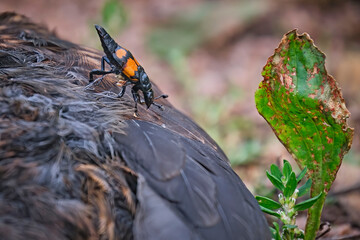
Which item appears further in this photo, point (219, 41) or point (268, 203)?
point (219, 41)

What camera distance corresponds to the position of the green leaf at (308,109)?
2.00 metres

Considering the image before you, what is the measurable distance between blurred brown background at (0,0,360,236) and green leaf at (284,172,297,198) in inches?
114

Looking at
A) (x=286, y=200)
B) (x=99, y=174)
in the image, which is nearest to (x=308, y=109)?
(x=286, y=200)

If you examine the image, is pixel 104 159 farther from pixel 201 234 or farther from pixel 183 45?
pixel 183 45

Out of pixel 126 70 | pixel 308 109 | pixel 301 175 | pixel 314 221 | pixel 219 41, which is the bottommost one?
pixel 314 221

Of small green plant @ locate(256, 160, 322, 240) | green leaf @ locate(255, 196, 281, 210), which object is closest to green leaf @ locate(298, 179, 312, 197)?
small green plant @ locate(256, 160, 322, 240)

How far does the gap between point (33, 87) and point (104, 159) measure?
1.29 ft

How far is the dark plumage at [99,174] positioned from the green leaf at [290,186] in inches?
9.2

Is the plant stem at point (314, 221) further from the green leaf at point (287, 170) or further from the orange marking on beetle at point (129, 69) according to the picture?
the orange marking on beetle at point (129, 69)

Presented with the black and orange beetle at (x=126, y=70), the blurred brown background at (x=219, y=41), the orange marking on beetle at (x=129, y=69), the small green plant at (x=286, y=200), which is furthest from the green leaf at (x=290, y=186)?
the blurred brown background at (x=219, y=41)

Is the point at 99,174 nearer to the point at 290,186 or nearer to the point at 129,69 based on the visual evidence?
the point at 129,69

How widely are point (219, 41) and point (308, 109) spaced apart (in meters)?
5.38

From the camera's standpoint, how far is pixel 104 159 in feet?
5.18

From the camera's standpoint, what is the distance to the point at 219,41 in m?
7.31
